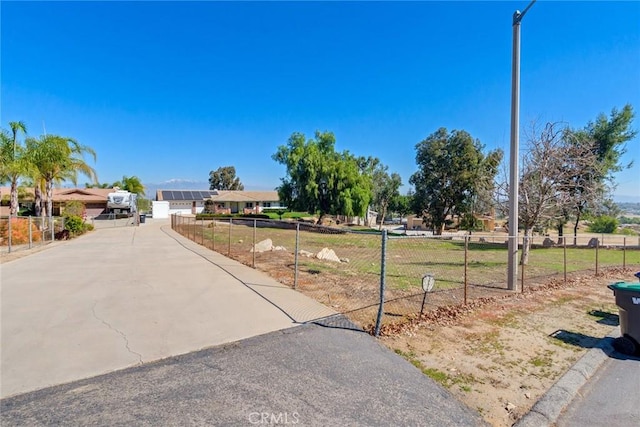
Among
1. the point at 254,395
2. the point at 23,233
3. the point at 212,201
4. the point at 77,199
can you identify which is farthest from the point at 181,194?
the point at 254,395

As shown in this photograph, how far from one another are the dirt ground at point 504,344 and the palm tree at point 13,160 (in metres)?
22.9

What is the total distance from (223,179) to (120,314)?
92.3m

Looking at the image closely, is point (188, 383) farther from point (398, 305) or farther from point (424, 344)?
point (398, 305)

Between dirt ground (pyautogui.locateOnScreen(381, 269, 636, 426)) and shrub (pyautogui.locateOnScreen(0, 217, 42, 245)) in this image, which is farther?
shrub (pyautogui.locateOnScreen(0, 217, 42, 245))

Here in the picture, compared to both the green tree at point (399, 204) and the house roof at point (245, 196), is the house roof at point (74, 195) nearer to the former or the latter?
the house roof at point (245, 196)

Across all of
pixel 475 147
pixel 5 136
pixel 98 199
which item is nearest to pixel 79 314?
pixel 5 136

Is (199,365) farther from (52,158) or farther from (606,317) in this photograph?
(52,158)

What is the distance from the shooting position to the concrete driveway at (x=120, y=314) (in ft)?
12.6

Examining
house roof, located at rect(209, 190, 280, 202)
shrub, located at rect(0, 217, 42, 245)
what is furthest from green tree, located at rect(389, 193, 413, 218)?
shrub, located at rect(0, 217, 42, 245)

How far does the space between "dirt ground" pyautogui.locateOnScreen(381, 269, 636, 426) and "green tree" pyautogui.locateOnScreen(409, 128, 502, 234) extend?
26.0 metres

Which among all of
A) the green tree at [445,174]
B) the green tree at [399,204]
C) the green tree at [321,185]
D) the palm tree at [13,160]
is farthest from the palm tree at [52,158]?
the green tree at [399,204]

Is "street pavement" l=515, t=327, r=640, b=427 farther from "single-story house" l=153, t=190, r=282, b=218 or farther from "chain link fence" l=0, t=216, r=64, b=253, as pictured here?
"single-story house" l=153, t=190, r=282, b=218

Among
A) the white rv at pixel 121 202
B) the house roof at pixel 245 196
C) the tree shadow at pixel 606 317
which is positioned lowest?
the tree shadow at pixel 606 317

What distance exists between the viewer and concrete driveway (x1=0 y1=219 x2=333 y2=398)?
152 inches
